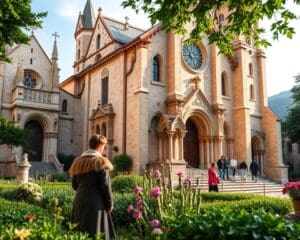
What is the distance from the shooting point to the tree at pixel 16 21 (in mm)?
11297

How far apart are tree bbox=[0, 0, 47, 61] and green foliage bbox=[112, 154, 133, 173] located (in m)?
12.3

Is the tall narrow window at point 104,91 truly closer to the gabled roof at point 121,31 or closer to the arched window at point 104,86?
the arched window at point 104,86

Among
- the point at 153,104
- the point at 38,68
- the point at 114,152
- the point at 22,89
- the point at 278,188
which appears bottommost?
the point at 278,188

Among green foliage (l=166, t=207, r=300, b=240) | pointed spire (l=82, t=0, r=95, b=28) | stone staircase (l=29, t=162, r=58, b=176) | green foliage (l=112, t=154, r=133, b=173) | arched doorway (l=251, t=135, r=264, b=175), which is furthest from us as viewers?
pointed spire (l=82, t=0, r=95, b=28)

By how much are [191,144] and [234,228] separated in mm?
24466

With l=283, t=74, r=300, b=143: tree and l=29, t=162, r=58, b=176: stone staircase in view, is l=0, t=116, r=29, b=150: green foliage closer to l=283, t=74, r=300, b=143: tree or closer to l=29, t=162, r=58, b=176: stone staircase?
l=29, t=162, r=58, b=176: stone staircase

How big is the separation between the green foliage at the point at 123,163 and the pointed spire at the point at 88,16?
2292 centimetres

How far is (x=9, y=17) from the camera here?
11.7 metres

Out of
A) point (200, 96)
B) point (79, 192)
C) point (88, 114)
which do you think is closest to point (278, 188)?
point (200, 96)

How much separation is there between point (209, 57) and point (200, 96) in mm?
4526

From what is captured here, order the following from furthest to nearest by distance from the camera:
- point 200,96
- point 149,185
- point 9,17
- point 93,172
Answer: point 200,96 < point 9,17 < point 149,185 < point 93,172

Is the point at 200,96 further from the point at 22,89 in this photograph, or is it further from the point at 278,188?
the point at 22,89

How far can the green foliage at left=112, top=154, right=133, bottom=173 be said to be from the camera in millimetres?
23142

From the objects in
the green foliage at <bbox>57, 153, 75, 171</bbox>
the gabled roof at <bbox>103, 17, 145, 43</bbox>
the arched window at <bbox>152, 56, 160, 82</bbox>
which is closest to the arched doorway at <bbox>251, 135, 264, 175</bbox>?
the arched window at <bbox>152, 56, 160, 82</bbox>
